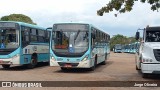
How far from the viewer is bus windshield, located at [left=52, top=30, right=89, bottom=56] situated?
22.8 m

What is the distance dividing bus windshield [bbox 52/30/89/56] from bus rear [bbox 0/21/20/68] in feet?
8.11

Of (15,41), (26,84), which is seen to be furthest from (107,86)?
(15,41)

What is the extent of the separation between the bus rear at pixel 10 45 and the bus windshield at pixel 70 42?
2.47 metres

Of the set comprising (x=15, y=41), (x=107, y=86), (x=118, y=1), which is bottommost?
(x=107, y=86)

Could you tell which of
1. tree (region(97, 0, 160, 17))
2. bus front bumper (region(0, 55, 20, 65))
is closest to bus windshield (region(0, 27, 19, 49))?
bus front bumper (region(0, 55, 20, 65))

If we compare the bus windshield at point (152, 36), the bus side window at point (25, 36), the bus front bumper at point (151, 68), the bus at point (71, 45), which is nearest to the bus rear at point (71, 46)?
the bus at point (71, 45)

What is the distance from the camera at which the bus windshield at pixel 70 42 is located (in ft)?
74.7

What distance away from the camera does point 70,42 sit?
22.8 meters

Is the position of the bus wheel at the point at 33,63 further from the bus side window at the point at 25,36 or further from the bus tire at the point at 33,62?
the bus side window at the point at 25,36

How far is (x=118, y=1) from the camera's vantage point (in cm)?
1872

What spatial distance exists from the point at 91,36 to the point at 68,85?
7.74 metres

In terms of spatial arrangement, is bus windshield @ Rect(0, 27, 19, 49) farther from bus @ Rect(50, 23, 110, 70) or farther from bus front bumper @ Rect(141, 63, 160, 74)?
bus front bumper @ Rect(141, 63, 160, 74)

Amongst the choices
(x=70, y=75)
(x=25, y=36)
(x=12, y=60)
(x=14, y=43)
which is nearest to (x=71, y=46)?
(x=70, y=75)

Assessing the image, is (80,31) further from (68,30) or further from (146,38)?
(146,38)
